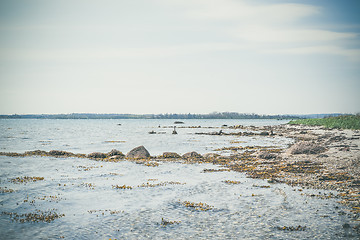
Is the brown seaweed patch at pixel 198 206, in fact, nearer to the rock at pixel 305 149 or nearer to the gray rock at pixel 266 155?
the gray rock at pixel 266 155

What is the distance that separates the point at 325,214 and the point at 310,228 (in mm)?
2081

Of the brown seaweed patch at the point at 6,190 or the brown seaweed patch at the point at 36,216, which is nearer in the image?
the brown seaweed patch at the point at 36,216

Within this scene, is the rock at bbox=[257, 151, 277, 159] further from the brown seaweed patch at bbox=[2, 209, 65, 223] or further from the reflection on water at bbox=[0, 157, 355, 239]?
the brown seaweed patch at bbox=[2, 209, 65, 223]

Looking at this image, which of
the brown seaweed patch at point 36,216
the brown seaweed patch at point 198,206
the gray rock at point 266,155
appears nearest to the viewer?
the brown seaweed patch at point 36,216

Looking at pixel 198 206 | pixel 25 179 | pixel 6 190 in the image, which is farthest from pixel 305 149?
pixel 6 190

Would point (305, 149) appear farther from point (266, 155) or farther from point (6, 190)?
point (6, 190)

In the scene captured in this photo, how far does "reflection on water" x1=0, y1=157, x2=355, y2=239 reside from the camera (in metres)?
12.0

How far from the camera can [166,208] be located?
15.4 meters

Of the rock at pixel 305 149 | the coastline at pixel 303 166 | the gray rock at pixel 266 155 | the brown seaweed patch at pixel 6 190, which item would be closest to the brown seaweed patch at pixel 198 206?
the coastline at pixel 303 166

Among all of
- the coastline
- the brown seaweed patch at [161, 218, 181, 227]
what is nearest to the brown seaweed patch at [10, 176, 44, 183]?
the coastline

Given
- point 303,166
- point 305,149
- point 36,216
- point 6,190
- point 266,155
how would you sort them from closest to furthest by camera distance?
1. point 36,216
2. point 6,190
3. point 303,166
4. point 266,155
5. point 305,149

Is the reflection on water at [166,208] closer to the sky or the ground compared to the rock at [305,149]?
closer to the ground

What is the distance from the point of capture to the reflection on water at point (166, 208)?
1198 centimetres

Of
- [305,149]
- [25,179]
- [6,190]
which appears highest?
[305,149]
